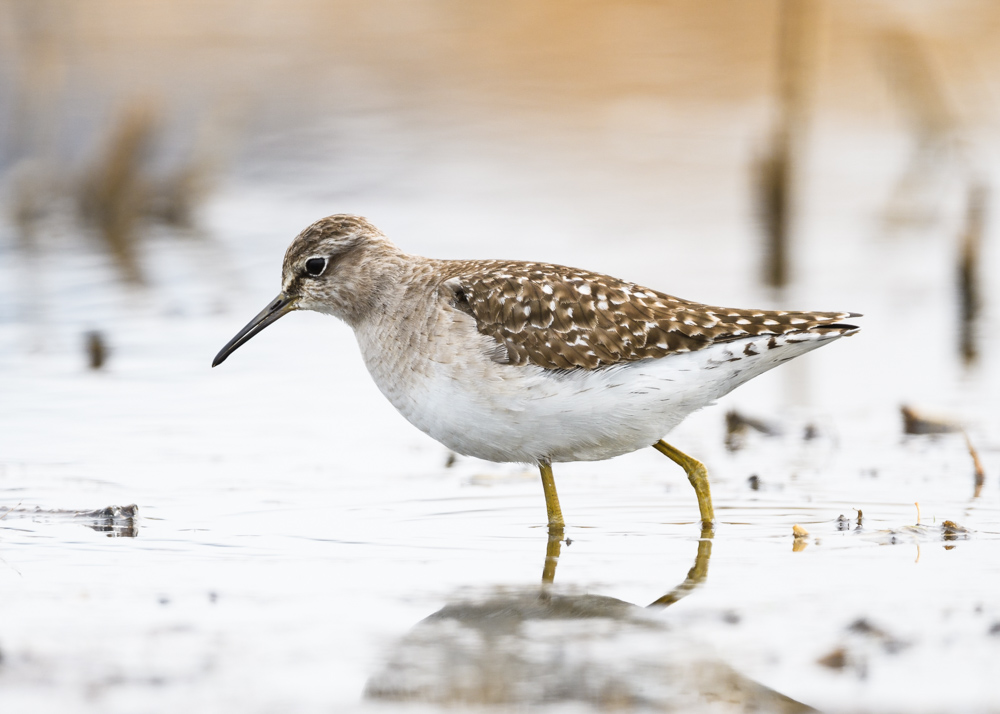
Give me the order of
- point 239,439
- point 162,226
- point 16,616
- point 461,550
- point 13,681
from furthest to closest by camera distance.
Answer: point 162,226 < point 239,439 < point 461,550 < point 16,616 < point 13,681

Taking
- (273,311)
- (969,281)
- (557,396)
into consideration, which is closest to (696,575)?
(557,396)

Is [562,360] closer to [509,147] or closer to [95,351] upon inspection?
[95,351]

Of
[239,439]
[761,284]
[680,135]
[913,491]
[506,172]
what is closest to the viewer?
[913,491]

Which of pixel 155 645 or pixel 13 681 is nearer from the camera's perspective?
pixel 13 681

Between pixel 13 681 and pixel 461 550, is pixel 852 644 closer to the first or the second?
pixel 461 550

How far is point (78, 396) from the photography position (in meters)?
10.1

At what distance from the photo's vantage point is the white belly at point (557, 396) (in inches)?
282

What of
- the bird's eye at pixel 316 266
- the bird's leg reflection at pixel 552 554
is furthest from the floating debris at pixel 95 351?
the bird's leg reflection at pixel 552 554

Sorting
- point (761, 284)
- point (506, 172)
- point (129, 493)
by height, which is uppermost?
point (506, 172)

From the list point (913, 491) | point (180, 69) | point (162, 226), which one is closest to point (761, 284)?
point (913, 491)

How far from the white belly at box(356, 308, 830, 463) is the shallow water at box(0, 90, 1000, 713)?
462 millimetres

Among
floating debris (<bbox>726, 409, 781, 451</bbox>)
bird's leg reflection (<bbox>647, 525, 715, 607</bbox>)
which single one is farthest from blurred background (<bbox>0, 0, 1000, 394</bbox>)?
bird's leg reflection (<bbox>647, 525, 715, 607</bbox>)

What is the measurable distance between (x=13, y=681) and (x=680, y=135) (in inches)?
671

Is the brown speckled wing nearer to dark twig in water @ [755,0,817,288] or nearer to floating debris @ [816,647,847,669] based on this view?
floating debris @ [816,647,847,669]
